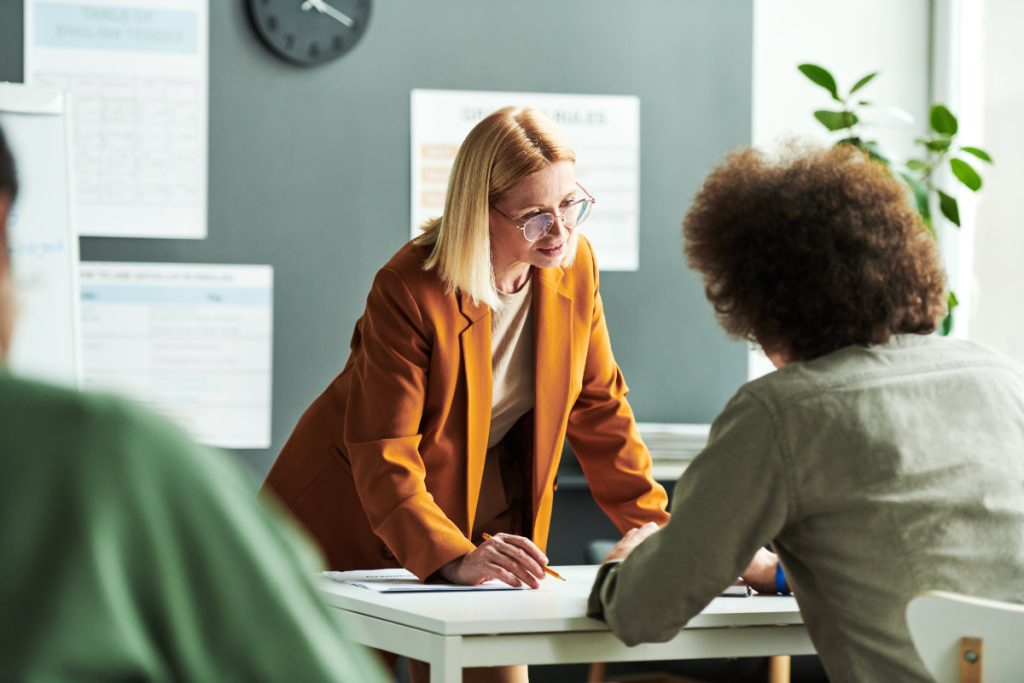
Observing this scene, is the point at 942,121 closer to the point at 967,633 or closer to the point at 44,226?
the point at 44,226

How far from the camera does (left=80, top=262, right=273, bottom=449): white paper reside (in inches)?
143

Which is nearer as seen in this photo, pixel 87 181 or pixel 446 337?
pixel 446 337

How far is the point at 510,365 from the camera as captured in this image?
7.25ft

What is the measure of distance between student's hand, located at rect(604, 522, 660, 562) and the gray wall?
1.90m

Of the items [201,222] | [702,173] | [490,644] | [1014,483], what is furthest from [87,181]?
[1014,483]

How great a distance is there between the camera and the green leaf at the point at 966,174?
3.85 metres

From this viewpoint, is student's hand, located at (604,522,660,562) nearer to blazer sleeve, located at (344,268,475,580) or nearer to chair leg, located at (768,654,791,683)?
blazer sleeve, located at (344,268,475,580)

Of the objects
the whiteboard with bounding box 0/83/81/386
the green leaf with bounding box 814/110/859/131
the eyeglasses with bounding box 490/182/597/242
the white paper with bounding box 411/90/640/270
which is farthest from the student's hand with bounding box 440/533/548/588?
the green leaf with bounding box 814/110/859/131

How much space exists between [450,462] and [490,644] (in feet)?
1.89

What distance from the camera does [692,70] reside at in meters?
4.06

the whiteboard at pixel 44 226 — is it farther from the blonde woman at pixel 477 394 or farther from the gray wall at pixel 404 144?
the blonde woman at pixel 477 394

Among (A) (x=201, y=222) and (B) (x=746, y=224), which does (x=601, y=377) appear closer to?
(B) (x=746, y=224)

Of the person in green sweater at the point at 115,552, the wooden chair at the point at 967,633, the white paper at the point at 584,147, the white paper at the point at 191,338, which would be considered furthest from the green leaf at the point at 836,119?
the person in green sweater at the point at 115,552

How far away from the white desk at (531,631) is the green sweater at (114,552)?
118 cm
